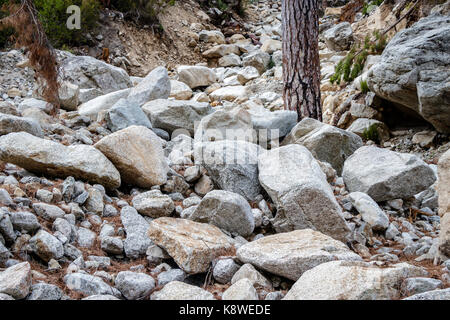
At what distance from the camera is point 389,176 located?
3535 millimetres

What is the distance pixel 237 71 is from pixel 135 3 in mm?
4629

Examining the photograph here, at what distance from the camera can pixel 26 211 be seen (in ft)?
8.25

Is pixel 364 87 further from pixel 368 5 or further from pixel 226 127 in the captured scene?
pixel 368 5

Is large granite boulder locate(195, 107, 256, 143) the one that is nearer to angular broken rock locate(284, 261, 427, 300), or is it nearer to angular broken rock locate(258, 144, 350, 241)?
angular broken rock locate(258, 144, 350, 241)

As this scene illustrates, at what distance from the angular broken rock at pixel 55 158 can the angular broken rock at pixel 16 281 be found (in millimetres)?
1253

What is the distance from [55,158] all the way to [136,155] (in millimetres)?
661

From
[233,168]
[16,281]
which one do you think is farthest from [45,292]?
[233,168]

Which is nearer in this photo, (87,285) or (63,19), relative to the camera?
(87,285)

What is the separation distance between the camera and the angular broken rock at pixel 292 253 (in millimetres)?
2143

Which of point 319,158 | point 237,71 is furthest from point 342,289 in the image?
point 237,71

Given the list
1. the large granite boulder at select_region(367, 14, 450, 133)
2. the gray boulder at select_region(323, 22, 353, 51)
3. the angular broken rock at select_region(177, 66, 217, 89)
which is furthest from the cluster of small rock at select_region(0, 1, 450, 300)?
the gray boulder at select_region(323, 22, 353, 51)

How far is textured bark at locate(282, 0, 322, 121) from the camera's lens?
5.48 m

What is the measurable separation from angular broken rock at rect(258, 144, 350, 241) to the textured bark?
2.65 meters

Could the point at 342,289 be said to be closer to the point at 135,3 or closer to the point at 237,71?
the point at 237,71
